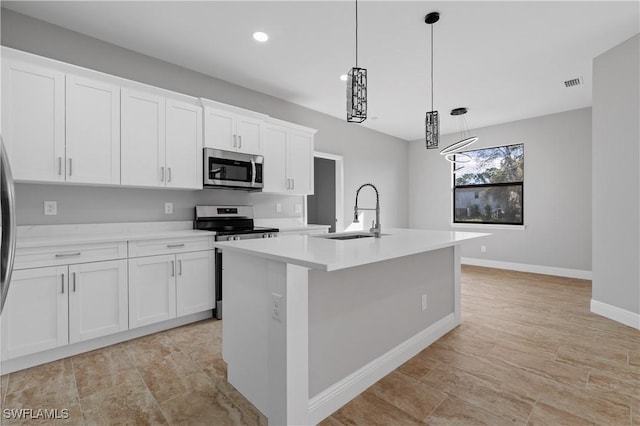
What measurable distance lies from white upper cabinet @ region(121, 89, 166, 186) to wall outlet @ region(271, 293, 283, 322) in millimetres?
2013

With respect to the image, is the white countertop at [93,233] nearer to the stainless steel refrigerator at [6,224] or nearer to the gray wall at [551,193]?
the stainless steel refrigerator at [6,224]

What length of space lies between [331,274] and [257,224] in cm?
253

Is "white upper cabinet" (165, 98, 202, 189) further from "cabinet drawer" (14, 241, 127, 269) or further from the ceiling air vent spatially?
the ceiling air vent

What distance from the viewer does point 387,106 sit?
4.68 metres

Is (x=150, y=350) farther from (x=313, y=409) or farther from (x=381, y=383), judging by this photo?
(x=381, y=383)

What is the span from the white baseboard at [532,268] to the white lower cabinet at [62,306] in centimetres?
573

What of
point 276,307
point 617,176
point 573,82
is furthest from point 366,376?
point 573,82

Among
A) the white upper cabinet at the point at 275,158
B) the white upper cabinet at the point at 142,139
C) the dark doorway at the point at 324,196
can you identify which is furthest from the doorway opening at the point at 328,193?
the white upper cabinet at the point at 142,139

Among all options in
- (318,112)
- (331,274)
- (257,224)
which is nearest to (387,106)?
(318,112)

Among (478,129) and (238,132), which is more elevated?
(478,129)

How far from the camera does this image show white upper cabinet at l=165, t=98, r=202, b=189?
3.00 meters

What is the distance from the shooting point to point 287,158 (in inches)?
160

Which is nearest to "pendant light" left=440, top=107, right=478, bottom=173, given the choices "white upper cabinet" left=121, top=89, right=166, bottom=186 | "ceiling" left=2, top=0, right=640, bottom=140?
"ceiling" left=2, top=0, right=640, bottom=140

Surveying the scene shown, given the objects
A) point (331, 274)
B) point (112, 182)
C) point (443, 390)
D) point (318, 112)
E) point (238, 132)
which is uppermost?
point (318, 112)
